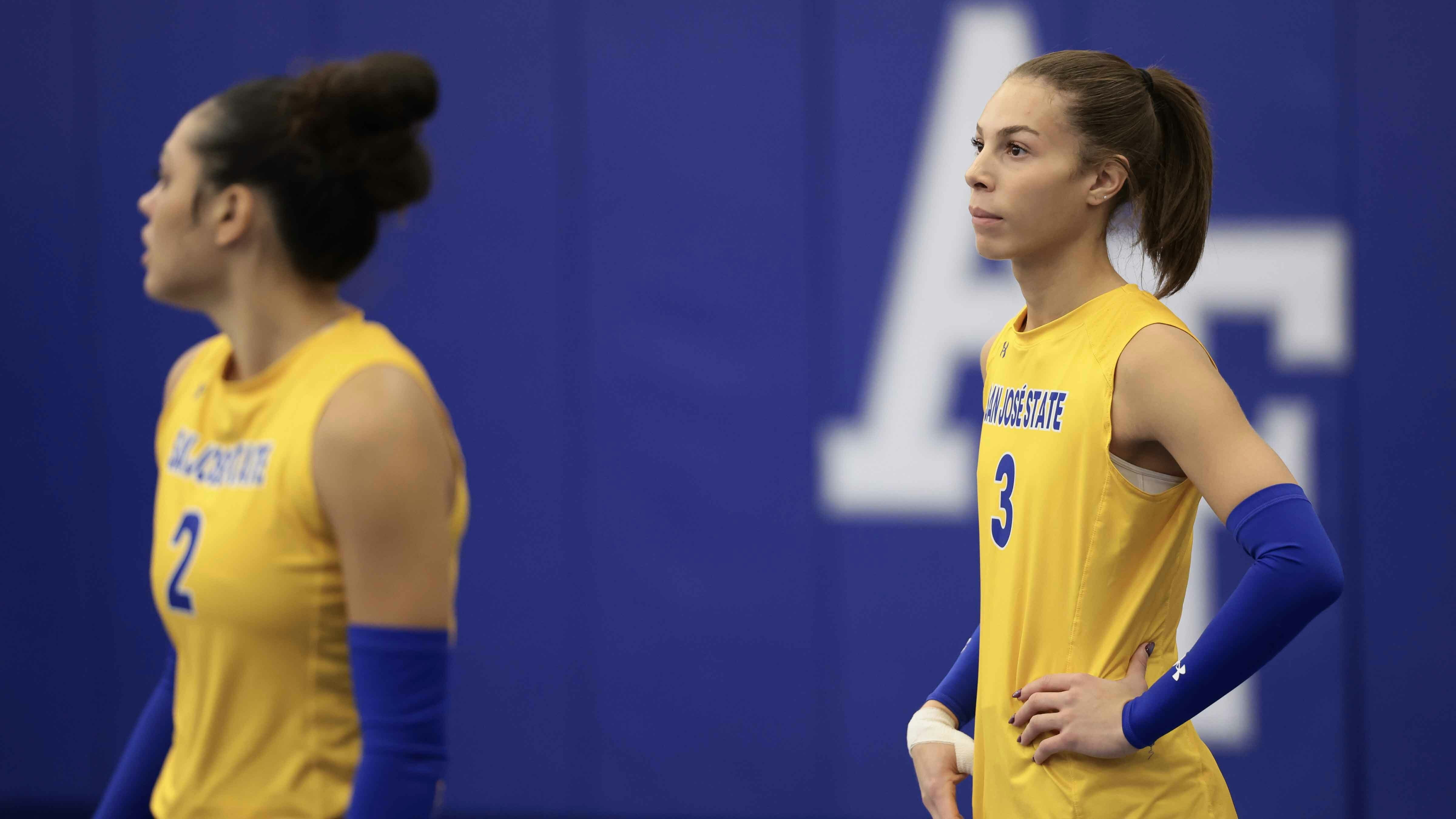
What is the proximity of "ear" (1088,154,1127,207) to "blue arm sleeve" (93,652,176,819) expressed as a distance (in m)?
1.02

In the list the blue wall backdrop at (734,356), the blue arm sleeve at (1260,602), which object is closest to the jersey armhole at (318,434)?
the blue arm sleeve at (1260,602)

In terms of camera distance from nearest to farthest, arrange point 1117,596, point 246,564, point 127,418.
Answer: point 246,564, point 1117,596, point 127,418

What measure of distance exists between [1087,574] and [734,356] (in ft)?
5.68

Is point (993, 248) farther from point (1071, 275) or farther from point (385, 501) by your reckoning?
point (385, 501)

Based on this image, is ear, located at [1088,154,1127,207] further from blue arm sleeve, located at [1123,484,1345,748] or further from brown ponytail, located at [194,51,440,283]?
brown ponytail, located at [194,51,440,283]

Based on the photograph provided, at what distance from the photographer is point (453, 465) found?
1060 millimetres

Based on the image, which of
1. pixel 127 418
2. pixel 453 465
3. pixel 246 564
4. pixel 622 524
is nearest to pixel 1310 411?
pixel 622 524

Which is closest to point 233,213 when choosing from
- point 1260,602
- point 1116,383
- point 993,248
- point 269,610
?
point 269,610

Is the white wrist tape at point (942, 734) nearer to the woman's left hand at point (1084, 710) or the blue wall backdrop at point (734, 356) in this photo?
the woman's left hand at point (1084, 710)

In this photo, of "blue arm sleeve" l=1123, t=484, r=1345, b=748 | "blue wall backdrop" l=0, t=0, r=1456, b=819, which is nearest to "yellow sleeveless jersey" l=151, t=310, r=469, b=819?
"blue arm sleeve" l=1123, t=484, r=1345, b=748

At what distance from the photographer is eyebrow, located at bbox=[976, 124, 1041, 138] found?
118 centimetres

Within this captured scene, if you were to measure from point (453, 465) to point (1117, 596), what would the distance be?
0.63 m

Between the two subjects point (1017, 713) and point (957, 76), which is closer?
point (1017, 713)

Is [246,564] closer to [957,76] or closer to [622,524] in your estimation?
[622,524]
